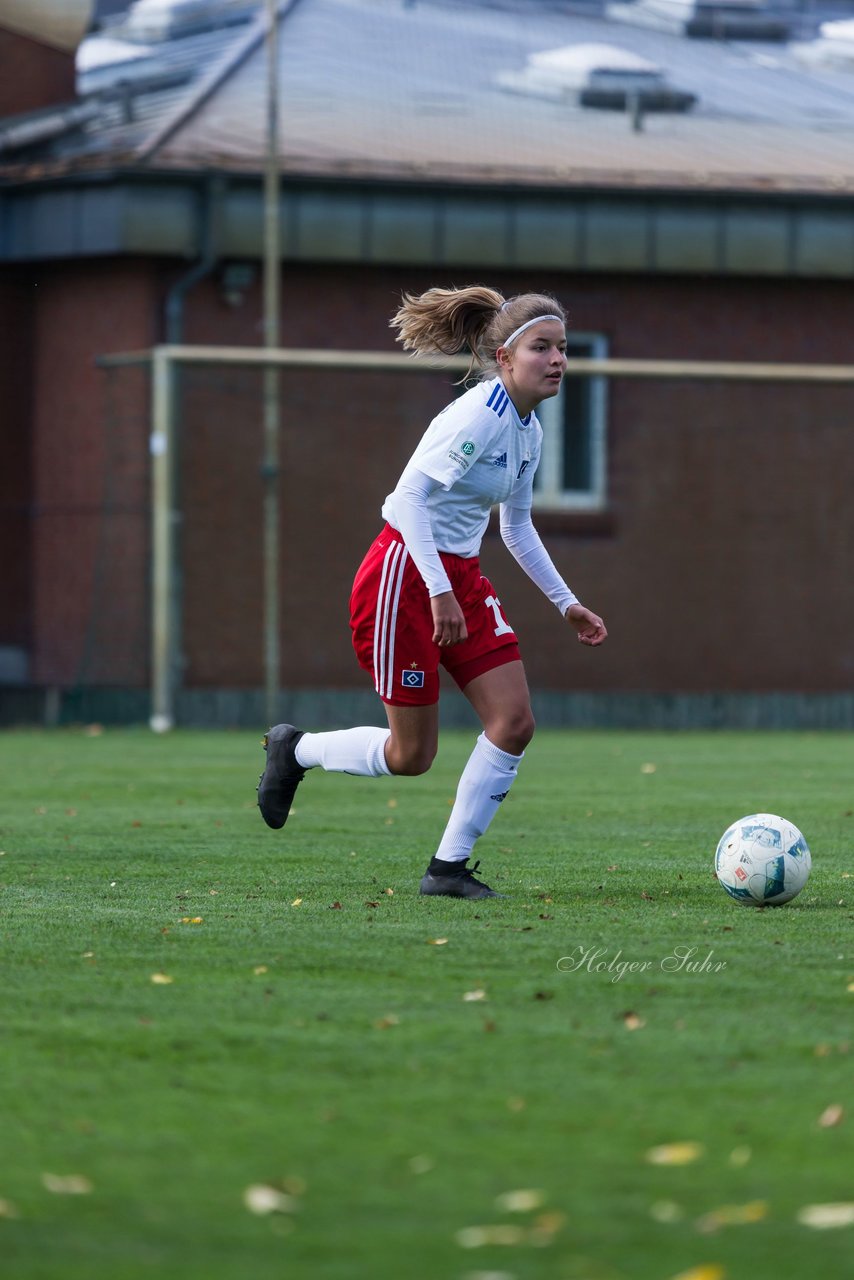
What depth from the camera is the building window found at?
1808 centimetres

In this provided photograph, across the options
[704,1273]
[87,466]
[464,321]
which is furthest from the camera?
[87,466]

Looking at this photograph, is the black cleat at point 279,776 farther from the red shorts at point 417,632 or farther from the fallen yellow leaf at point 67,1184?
the fallen yellow leaf at point 67,1184

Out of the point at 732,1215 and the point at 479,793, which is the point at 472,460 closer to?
the point at 479,793

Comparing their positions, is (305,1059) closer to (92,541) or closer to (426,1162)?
(426,1162)

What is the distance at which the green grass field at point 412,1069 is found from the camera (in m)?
2.72

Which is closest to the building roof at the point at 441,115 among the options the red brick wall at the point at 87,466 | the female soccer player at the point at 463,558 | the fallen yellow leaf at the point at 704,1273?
the red brick wall at the point at 87,466

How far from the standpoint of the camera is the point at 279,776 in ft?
23.0

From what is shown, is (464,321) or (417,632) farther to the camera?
(464,321)

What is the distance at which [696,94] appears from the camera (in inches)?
838

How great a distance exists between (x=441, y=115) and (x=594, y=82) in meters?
1.94

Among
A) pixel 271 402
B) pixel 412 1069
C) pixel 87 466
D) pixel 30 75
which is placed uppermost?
pixel 30 75

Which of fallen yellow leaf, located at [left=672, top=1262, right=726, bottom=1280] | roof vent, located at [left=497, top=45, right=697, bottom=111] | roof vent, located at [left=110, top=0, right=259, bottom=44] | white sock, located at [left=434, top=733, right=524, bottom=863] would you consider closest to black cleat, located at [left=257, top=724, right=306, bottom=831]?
white sock, located at [left=434, top=733, right=524, bottom=863]

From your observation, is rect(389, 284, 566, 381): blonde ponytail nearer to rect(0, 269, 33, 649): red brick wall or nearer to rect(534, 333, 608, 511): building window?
rect(534, 333, 608, 511): building window

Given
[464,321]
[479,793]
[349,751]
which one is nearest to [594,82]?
[464,321]
